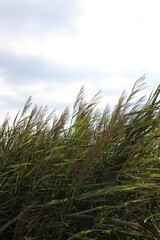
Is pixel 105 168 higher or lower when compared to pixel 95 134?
lower

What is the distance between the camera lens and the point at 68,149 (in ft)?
8.93

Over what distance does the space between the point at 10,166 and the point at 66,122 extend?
57cm

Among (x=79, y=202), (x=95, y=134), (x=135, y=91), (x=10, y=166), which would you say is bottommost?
(x=79, y=202)

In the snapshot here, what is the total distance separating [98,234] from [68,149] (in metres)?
0.65

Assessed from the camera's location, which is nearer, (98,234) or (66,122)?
(98,234)

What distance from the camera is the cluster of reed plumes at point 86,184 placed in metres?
2.27

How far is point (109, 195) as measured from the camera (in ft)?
7.83

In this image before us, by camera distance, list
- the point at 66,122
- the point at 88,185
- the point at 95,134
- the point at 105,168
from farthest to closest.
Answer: the point at 95,134 → the point at 66,122 → the point at 105,168 → the point at 88,185

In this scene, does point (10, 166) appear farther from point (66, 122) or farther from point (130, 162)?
point (130, 162)

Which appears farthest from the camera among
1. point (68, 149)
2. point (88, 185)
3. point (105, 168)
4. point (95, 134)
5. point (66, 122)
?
point (95, 134)

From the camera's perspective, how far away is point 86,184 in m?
2.43

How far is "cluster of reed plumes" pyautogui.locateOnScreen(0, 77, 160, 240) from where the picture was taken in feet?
7.43

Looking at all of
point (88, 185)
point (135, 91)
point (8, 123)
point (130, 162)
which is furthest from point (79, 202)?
point (8, 123)

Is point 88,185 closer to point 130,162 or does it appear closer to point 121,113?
point 130,162
